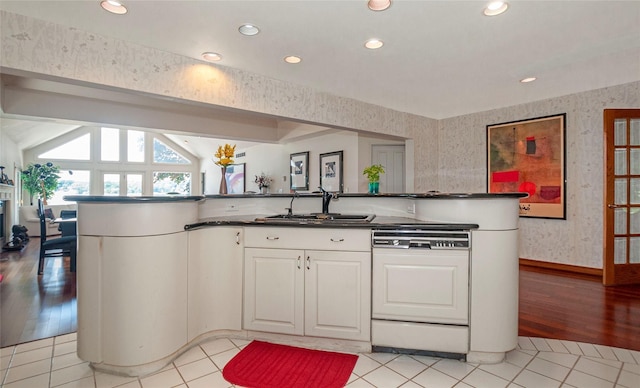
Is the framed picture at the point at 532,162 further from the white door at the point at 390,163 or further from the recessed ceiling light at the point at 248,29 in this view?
the recessed ceiling light at the point at 248,29

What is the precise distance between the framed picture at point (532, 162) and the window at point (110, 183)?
1152cm

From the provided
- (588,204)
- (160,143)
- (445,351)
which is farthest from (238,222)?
(160,143)

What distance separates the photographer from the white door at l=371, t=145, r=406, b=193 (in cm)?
579

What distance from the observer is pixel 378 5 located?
2.07 meters

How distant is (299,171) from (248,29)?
4687 millimetres

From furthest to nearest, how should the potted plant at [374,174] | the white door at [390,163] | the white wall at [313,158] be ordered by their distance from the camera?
1. the white door at [390,163]
2. the white wall at [313,158]
3. the potted plant at [374,174]

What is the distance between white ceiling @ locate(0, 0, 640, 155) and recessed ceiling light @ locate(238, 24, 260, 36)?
5 cm

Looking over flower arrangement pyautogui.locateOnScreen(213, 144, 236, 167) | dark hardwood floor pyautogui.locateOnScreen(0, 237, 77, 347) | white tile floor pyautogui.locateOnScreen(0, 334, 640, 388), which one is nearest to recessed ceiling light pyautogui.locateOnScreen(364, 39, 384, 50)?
flower arrangement pyautogui.locateOnScreen(213, 144, 236, 167)

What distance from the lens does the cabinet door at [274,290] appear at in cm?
217

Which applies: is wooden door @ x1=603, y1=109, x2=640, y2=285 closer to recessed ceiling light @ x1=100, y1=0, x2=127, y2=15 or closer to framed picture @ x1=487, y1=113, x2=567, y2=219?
framed picture @ x1=487, y1=113, x2=567, y2=219

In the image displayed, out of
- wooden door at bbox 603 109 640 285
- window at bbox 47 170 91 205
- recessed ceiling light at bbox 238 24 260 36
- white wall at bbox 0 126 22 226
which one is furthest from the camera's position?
window at bbox 47 170 91 205

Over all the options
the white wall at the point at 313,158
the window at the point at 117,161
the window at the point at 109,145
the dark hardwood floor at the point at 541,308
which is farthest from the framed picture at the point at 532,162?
the window at the point at 109,145

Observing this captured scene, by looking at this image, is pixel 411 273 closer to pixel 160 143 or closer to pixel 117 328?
pixel 117 328

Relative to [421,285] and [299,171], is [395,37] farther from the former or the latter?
[299,171]
